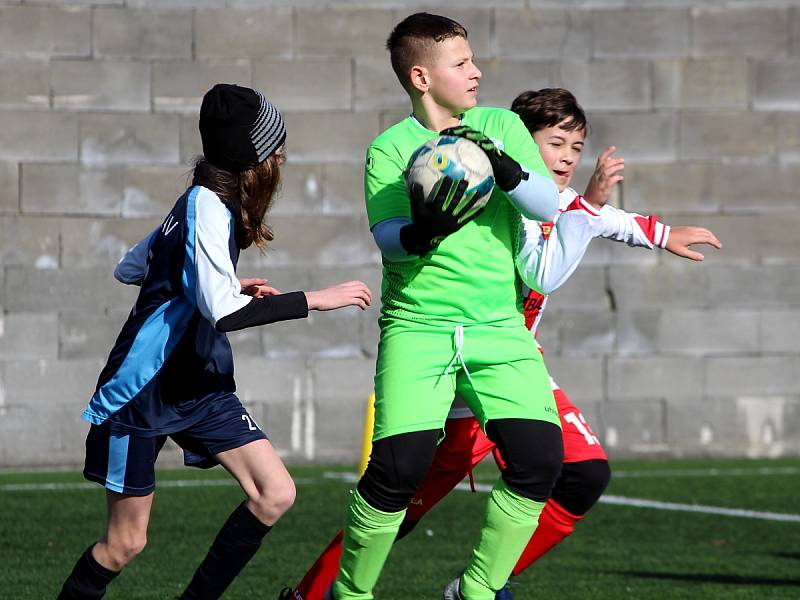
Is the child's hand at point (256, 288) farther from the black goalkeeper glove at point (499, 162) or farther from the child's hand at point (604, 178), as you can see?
the child's hand at point (604, 178)

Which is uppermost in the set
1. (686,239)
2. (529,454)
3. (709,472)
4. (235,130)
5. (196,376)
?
(235,130)

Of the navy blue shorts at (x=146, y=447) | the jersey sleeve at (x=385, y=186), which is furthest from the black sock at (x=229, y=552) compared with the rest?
the jersey sleeve at (x=385, y=186)

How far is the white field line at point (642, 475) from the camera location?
28.5 ft

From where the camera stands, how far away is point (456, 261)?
14.9 ft

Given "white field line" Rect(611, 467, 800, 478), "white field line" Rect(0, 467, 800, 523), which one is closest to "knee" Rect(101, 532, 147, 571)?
"white field line" Rect(0, 467, 800, 523)

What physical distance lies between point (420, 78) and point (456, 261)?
26.1 inches

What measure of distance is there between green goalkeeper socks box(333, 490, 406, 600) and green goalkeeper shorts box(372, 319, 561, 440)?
25 centimetres

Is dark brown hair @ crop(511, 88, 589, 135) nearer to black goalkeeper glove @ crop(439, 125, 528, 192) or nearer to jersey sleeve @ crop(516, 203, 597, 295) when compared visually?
jersey sleeve @ crop(516, 203, 597, 295)

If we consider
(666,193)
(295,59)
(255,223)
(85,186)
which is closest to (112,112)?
(85,186)

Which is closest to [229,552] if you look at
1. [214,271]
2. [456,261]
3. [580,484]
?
[214,271]

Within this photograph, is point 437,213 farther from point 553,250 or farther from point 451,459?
point 451,459

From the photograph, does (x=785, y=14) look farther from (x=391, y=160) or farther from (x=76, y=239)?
(x=391, y=160)

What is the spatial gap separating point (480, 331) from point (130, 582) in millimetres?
2496

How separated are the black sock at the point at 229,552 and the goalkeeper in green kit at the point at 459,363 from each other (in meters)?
0.37
